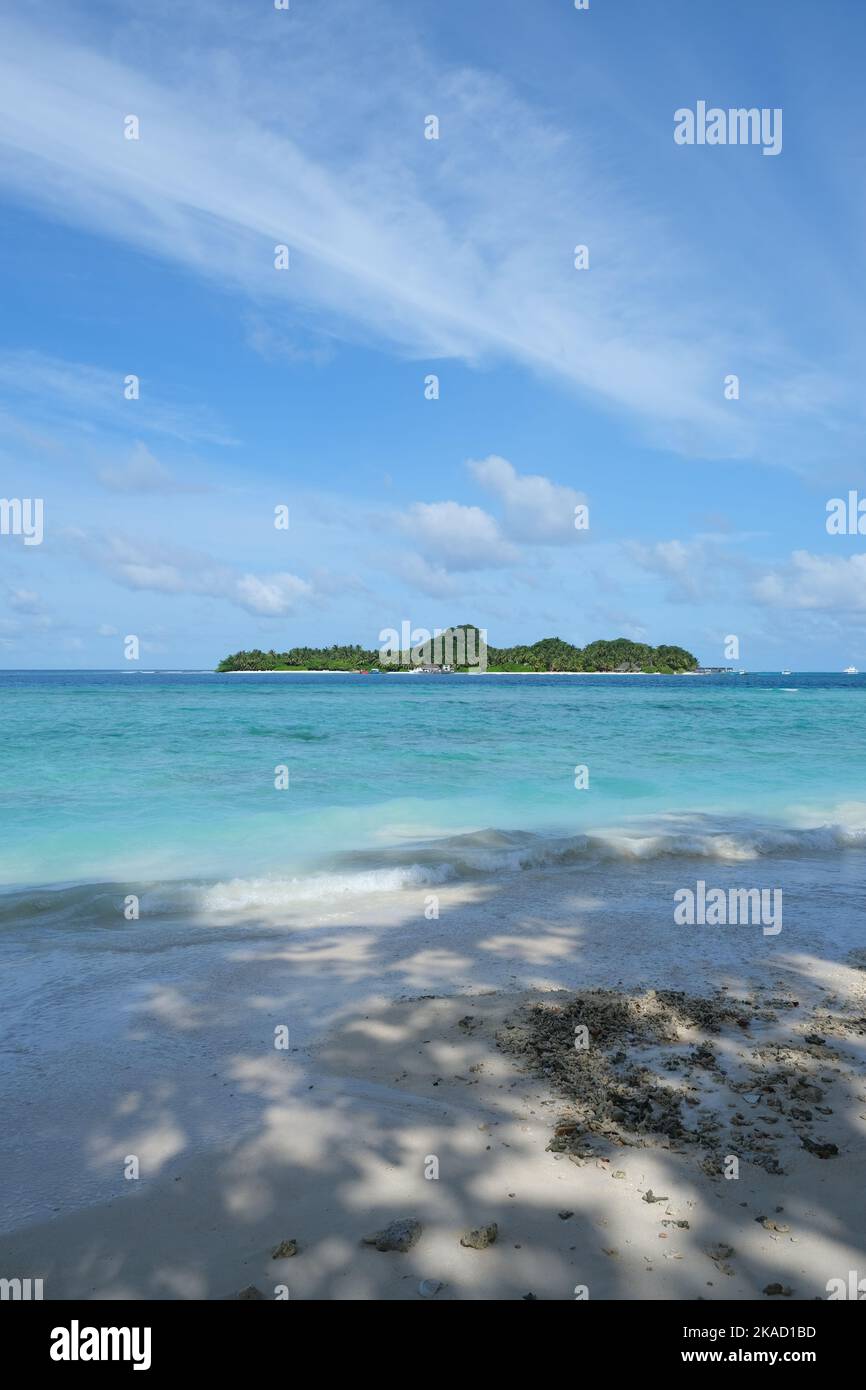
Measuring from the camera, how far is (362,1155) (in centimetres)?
406

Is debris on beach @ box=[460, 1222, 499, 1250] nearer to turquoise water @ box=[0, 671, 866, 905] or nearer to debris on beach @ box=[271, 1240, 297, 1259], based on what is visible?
debris on beach @ box=[271, 1240, 297, 1259]

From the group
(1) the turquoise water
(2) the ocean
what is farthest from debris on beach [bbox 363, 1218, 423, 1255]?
(1) the turquoise water

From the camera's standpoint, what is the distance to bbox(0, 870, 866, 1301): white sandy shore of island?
328cm

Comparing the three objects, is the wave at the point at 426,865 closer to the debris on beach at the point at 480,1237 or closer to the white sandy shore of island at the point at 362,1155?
the white sandy shore of island at the point at 362,1155

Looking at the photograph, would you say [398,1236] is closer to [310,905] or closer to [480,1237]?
[480,1237]

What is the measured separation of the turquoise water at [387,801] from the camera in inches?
461

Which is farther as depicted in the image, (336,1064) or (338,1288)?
(336,1064)

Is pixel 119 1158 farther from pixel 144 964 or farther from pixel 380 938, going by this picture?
pixel 380 938

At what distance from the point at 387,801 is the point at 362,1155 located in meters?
13.1

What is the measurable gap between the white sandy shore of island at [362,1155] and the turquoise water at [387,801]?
3908mm

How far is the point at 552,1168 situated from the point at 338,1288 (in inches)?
47.1

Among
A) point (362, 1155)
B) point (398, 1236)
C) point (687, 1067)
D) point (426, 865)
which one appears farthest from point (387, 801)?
point (398, 1236)

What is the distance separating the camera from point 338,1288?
10.4 ft
